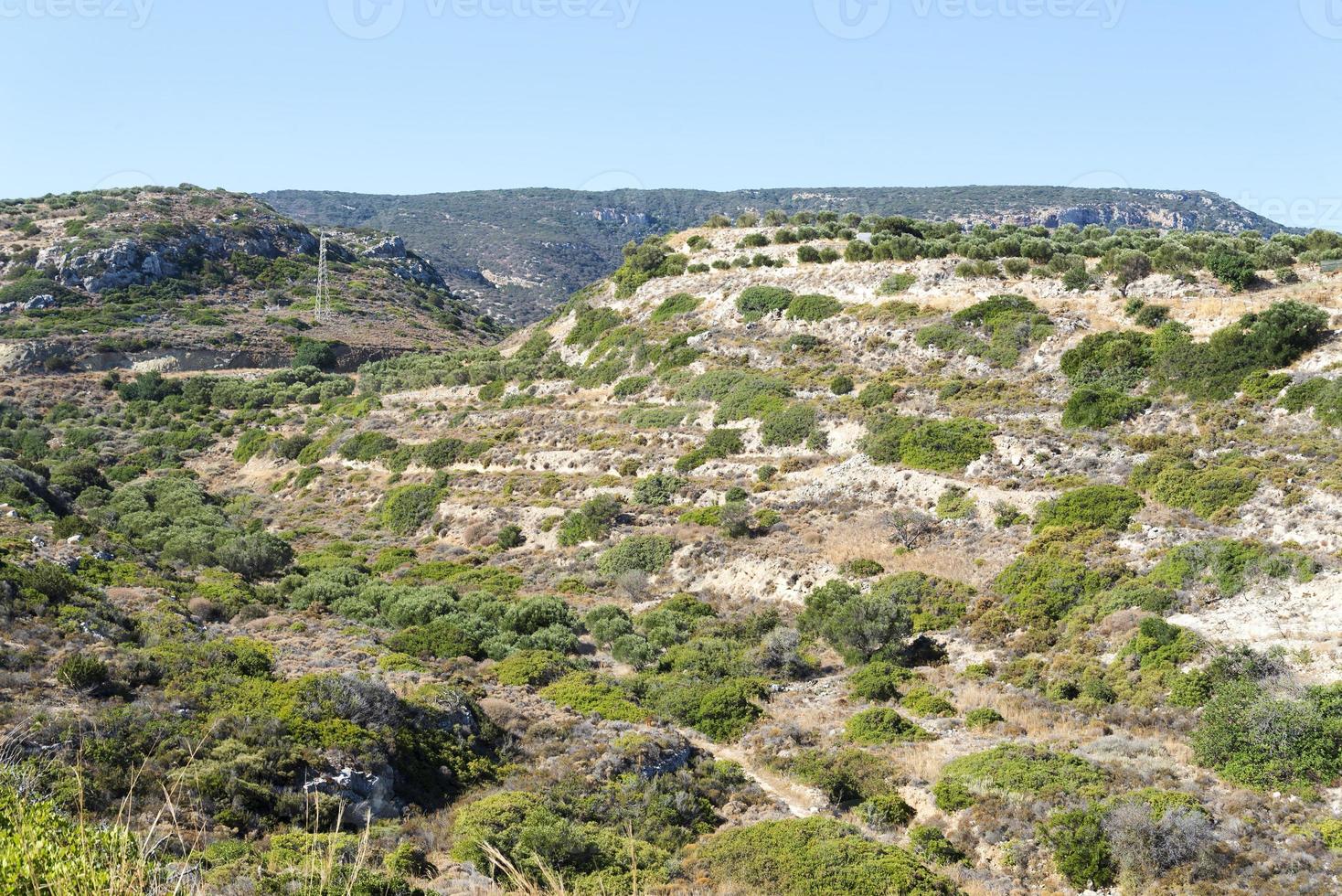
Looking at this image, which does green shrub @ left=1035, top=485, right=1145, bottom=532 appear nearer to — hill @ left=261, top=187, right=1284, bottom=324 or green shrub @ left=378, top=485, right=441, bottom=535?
green shrub @ left=378, top=485, right=441, bottom=535

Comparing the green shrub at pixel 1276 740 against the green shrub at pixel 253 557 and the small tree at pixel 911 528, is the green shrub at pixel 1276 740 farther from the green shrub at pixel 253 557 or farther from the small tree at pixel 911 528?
the green shrub at pixel 253 557

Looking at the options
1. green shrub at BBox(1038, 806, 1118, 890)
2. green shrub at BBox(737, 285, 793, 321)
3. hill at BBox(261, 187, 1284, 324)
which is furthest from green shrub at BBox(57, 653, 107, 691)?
hill at BBox(261, 187, 1284, 324)

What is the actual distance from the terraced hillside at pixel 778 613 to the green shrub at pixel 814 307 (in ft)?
0.72

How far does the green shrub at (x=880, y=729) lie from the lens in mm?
18203

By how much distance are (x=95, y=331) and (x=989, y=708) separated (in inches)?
3263

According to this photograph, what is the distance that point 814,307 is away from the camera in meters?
51.4

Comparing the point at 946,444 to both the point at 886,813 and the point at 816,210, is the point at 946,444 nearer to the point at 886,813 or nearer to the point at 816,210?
the point at 886,813

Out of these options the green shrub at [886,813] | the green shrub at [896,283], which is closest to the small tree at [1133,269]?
the green shrub at [896,283]

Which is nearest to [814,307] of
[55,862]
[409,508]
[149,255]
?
[409,508]

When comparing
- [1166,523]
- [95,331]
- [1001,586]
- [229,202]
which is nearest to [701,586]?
[1001,586]

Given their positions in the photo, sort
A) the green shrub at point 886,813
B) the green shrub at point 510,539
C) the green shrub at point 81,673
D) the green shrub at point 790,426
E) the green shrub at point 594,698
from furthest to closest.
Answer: the green shrub at point 790,426
the green shrub at point 510,539
the green shrub at point 594,698
the green shrub at point 886,813
the green shrub at point 81,673

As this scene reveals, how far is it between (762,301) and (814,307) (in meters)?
4.26

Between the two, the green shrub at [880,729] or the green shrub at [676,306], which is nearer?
the green shrub at [880,729]

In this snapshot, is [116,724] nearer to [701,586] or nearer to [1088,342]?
[701,586]
